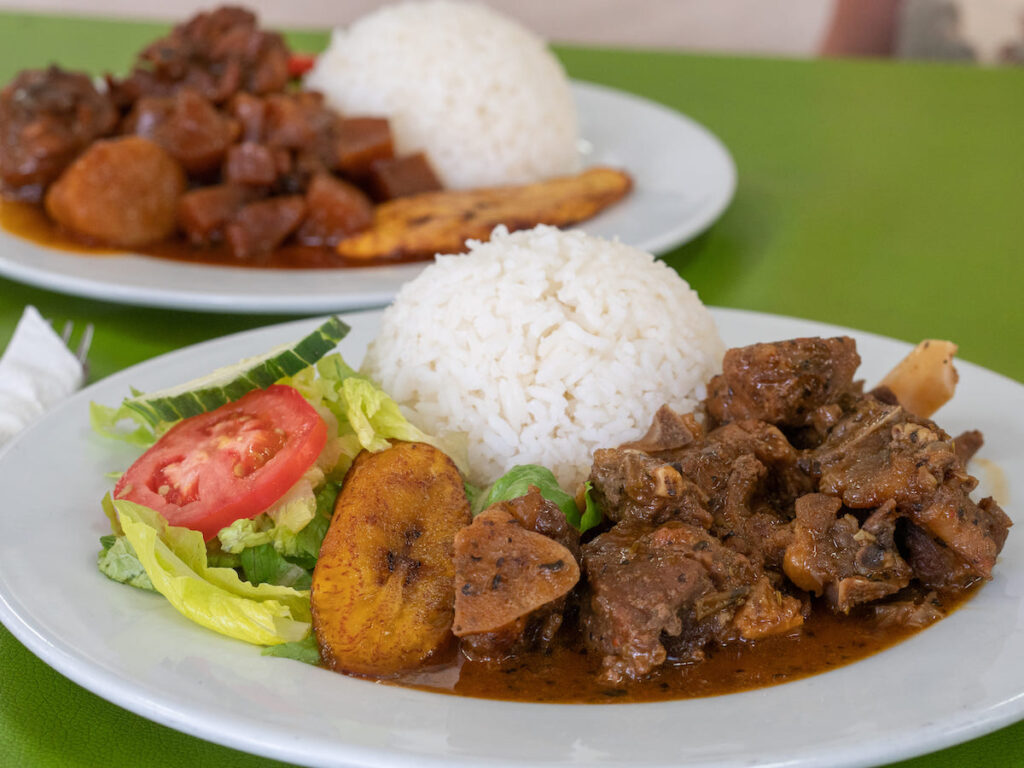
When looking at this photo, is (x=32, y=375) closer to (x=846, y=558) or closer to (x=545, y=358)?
(x=545, y=358)

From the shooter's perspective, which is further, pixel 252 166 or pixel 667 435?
pixel 252 166

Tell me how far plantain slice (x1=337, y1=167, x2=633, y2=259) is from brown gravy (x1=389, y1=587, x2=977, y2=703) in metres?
2.20

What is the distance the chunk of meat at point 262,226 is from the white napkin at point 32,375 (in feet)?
3.35

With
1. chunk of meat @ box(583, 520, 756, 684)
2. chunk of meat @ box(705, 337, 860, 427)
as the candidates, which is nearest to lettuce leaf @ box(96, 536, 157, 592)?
chunk of meat @ box(583, 520, 756, 684)

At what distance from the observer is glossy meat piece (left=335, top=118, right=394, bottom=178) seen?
449 cm

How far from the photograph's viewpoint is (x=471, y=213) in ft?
13.5

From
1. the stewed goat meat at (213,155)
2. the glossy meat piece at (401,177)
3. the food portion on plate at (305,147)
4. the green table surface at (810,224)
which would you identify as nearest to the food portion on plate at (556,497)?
the green table surface at (810,224)

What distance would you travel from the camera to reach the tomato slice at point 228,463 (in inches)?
87.7

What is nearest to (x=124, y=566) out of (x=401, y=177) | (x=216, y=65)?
(x=401, y=177)

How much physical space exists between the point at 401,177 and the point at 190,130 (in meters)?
0.81

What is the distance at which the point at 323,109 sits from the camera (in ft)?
15.3

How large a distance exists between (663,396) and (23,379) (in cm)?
160

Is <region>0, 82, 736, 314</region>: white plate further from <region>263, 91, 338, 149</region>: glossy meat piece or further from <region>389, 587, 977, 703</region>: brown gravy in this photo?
<region>389, 587, 977, 703</region>: brown gravy

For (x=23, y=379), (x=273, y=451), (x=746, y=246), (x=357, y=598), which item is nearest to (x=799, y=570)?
(x=357, y=598)
